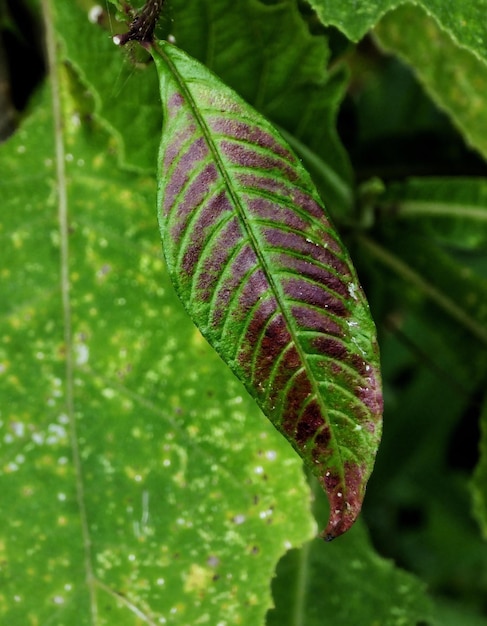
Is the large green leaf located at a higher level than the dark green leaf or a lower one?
higher

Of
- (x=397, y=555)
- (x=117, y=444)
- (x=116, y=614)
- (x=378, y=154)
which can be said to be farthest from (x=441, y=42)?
(x=397, y=555)

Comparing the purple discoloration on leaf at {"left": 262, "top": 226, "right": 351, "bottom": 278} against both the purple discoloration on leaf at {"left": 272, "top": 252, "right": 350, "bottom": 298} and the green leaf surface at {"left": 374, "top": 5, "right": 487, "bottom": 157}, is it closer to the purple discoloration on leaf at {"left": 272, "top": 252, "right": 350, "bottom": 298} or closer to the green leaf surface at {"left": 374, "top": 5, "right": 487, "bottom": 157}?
the purple discoloration on leaf at {"left": 272, "top": 252, "right": 350, "bottom": 298}

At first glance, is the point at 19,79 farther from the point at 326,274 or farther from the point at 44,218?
the point at 326,274

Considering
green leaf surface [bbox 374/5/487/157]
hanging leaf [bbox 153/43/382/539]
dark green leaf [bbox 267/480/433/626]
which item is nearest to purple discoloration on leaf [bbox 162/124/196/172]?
hanging leaf [bbox 153/43/382/539]

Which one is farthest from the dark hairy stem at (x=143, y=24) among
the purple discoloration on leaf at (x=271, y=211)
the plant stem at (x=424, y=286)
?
the plant stem at (x=424, y=286)

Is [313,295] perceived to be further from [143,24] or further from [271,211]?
[143,24]

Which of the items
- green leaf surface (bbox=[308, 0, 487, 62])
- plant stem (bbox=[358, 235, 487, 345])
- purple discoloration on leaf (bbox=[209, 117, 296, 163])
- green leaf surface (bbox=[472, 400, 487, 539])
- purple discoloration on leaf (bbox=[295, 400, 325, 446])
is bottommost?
green leaf surface (bbox=[472, 400, 487, 539])

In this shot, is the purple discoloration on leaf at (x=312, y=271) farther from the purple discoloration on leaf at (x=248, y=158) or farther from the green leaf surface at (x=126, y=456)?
the green leaf surface at (x=126, y=456)

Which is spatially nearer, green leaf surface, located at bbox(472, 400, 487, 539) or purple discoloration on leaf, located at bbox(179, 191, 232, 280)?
purple discoloration on leaf, located at bbox(179, 191, 232, 280)
